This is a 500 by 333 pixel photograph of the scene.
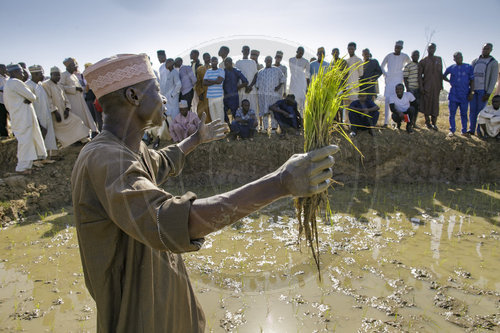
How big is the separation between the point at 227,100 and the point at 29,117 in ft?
13.5

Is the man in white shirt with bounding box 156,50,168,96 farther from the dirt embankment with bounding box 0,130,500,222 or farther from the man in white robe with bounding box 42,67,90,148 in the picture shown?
the man in white robe with bounding box 42,67,90,148

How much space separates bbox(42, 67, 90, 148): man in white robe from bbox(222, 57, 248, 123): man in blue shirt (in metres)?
3.35

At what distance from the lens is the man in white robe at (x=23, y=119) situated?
6023 millimetres

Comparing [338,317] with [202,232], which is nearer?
[202,232]

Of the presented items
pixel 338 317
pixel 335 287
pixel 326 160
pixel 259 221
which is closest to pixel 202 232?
pixel 326 160

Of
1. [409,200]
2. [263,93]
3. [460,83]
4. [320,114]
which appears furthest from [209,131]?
[460,83]

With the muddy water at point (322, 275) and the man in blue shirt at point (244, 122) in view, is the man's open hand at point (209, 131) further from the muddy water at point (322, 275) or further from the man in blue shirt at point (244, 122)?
the man in blue shirt at point (244, 122)

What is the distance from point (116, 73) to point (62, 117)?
675 cm

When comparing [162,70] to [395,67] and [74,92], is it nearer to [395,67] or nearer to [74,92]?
[74,92]

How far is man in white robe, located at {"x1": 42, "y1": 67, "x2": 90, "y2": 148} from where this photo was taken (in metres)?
6.89

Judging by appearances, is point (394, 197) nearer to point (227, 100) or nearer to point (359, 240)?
point (359, 240)

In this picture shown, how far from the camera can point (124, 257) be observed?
139cm

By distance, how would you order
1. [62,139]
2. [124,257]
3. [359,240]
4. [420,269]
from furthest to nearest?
[62,139] < [359,240] < [420,269] < [124,257]

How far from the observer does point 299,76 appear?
781cm
